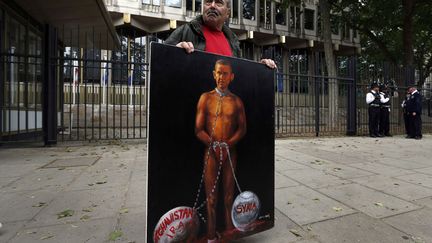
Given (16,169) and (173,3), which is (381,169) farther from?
(173,3)

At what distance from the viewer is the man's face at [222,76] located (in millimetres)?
2246

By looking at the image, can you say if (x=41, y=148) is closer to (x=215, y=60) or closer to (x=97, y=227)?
(x=97, y=227)

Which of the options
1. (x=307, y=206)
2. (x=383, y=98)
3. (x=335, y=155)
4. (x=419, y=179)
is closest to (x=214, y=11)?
(x=307, y=206)

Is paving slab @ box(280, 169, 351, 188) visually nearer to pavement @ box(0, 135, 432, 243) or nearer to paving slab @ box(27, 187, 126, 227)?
pavement @ box(0, 135, 432, 243)

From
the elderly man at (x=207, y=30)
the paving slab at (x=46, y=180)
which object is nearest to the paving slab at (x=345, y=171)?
the elderly man at (x=207, y=30)

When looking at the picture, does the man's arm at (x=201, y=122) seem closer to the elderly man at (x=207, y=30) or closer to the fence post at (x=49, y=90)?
the elderly man at (x=207, y=30)

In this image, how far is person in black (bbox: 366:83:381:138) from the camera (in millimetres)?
11453

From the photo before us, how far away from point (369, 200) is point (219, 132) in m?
2.63

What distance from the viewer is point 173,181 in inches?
81.1

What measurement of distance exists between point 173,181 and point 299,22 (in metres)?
28.5

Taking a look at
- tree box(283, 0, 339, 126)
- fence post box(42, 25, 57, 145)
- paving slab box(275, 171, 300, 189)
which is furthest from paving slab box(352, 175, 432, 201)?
fence post box(42, 25, 57, 145)

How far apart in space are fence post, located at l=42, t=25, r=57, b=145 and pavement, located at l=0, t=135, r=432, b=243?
102 cm

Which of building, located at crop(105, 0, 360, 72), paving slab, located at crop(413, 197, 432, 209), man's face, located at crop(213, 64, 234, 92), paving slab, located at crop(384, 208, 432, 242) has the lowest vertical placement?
paving slab, located at crop(384, 208, 432, 242)

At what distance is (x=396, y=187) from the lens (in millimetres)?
4512
